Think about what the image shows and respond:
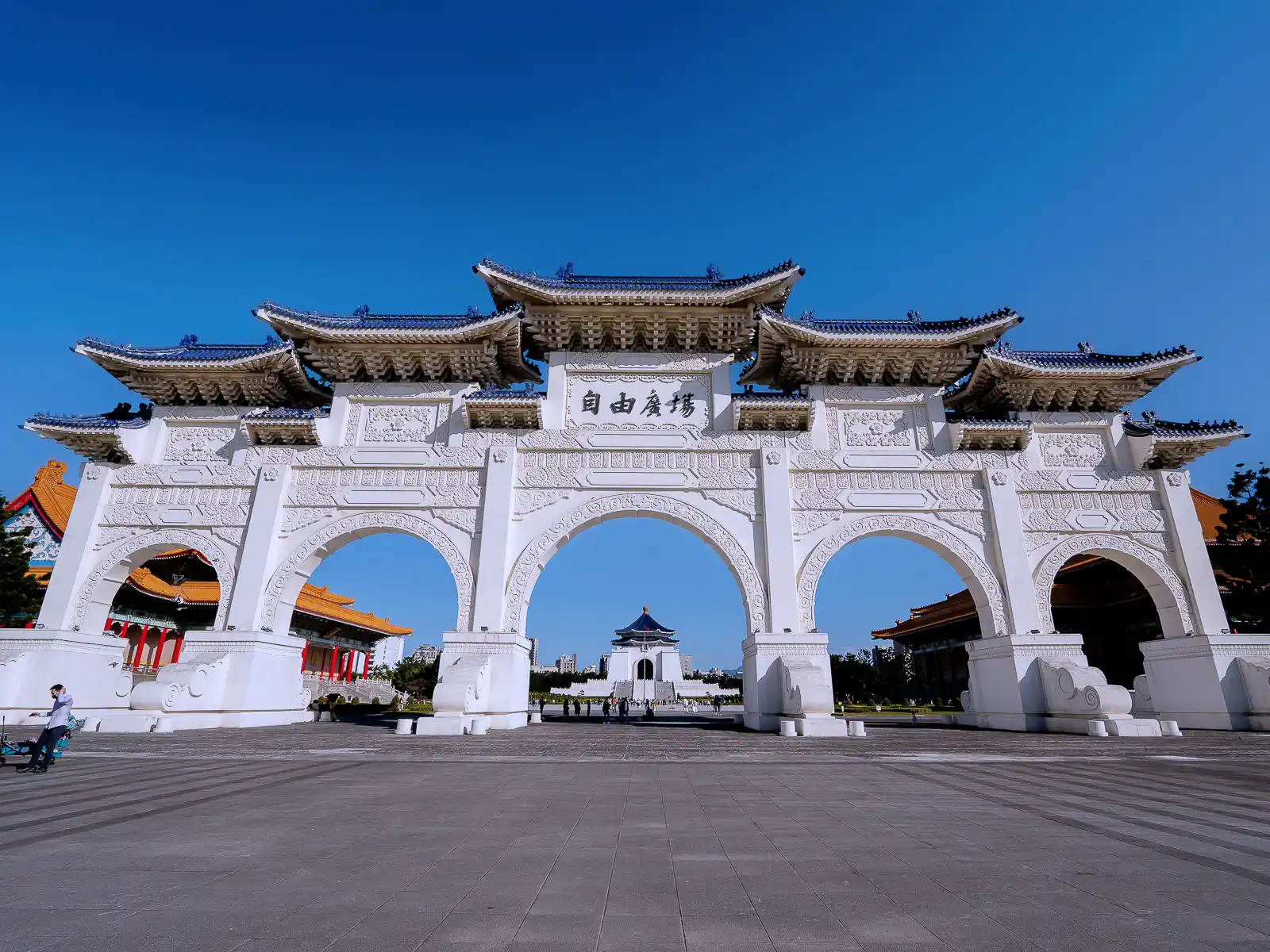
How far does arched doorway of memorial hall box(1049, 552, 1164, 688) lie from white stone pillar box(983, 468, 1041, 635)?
652cm

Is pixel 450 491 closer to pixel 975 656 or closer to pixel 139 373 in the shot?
pixel 139 373

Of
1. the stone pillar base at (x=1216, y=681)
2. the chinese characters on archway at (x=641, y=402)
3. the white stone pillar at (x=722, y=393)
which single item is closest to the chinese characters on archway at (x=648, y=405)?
the chinese characters on archway at (x=641, y=402)

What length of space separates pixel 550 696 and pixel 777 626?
3431cm

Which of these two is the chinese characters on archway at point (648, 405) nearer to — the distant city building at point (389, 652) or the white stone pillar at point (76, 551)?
the white stone pillar at point (76, 551)

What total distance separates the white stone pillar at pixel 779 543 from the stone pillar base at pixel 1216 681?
28.6 ft

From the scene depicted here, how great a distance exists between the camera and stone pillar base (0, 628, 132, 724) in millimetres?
13078

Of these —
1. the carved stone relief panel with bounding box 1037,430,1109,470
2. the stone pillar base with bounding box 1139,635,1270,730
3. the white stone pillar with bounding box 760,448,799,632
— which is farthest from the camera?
the carved stone relief panel with bounding box 1037,430,1109,470

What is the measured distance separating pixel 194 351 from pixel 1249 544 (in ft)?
85.7

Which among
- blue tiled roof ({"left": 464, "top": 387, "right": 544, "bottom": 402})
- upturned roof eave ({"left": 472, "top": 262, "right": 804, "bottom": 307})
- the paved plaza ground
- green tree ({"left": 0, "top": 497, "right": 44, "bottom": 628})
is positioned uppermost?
upturned roof eave ({"left": 472, "top": 262, "right": 804, "bottom": 307})

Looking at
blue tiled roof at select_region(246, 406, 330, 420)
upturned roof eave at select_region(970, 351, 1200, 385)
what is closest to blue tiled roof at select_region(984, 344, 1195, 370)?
upturned roof eave at select_region(970, 351, 1200, 385)

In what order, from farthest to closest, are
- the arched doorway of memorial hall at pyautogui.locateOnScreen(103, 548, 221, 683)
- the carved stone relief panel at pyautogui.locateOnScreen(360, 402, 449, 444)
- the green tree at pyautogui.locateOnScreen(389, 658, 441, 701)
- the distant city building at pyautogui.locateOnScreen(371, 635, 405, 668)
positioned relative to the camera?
the distant city building at pyautogui.locateOnScreen(371, 635, 405, 668) → the green tree at pyautogui.locateOnScreen(389, 658, 441, 701) → the arched doorway of memorial hall at pyautogui.locateOnScreen(103, 548, 221, 683) → the carved stone relief panel at pyautogui.locateOnScreen(360, 402, 449, 444)

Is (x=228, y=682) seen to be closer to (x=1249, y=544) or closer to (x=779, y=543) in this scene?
(x=779, y=543)

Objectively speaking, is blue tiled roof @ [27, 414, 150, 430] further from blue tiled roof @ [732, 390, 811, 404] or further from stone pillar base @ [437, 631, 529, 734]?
blue tiled roof @ [732, 390, 811, 404]

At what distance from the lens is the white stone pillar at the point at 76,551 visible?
13.9 meters
